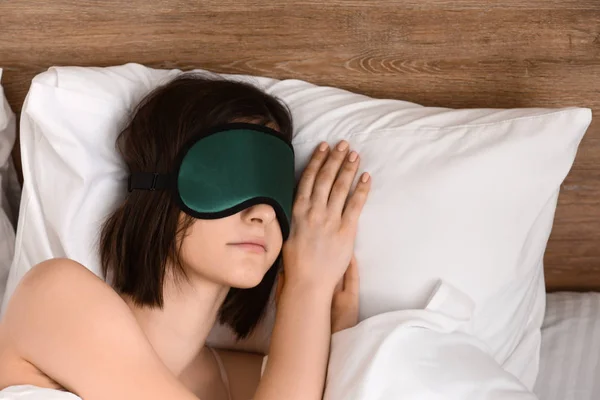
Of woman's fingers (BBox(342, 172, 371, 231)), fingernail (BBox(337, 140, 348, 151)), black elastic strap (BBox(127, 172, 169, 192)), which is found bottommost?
woman's fingers (BBox(342, 172, 371, 231))

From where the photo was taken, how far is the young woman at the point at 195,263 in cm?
113

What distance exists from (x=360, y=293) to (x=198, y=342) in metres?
0.33

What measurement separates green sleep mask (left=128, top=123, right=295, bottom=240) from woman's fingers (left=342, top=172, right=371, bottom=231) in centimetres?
13

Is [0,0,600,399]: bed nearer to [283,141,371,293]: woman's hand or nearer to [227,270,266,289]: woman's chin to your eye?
[283,141,371,293]: woman's hand

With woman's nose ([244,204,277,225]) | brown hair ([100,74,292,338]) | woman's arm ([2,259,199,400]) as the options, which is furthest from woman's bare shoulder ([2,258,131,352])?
woman's nose ([244,204,277,225])

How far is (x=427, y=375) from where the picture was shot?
120 cm

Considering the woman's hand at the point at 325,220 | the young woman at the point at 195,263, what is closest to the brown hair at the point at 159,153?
the young woman at the point at 195,263

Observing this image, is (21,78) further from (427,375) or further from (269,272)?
(427,375)

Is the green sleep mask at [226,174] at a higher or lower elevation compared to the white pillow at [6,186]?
higher

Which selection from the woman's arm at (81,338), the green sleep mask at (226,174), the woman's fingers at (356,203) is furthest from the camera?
the woman's fingers at (356,203)

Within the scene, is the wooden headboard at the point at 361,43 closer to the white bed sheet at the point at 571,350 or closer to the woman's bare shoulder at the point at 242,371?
the white bed sheet at the point at 571,350

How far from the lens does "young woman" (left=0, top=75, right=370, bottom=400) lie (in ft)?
3.70

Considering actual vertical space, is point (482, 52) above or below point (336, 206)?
above

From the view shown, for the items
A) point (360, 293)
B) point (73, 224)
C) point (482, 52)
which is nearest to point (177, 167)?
point (73, 224)
